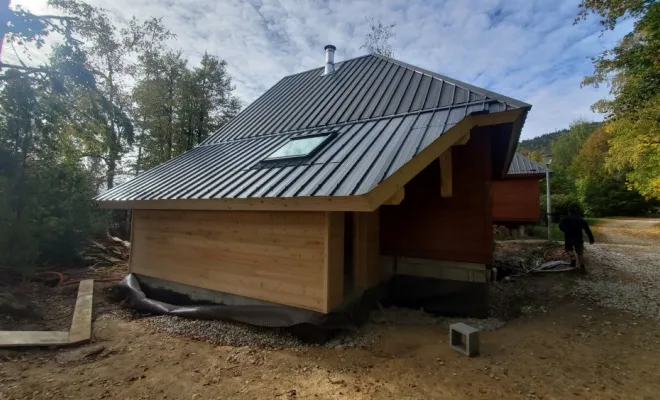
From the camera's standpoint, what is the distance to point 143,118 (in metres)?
15.6

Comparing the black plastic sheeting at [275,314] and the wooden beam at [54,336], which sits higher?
the black plastic sheeting at [275,314]

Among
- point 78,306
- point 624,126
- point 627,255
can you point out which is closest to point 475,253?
point 78,306

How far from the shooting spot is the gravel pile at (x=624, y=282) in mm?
5215

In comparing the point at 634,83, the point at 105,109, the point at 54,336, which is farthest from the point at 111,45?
the point at 634,83

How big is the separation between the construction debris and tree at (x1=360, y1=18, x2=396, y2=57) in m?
16.6

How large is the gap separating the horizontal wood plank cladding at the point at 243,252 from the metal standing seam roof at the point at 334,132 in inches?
20.7

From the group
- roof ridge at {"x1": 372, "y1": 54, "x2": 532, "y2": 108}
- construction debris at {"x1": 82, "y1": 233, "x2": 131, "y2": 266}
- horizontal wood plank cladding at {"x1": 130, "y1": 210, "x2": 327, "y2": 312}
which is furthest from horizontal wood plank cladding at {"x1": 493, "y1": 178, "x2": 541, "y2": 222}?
construction debris at {"x1": 82, "y1": 233, "x2": 131, "y2": 266}

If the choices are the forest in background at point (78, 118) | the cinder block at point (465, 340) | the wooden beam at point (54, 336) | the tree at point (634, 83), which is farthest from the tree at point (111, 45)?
the tree at point (634, 83)

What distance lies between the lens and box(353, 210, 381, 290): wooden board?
5.20 metres

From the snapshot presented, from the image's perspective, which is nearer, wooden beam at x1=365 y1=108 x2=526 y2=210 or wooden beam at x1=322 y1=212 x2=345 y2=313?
wooden beam at x1=365 y1=108 x2=526 y2=210

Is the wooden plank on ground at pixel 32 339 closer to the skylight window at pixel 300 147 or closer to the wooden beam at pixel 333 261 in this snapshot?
the wooden beam at pixel 333 261

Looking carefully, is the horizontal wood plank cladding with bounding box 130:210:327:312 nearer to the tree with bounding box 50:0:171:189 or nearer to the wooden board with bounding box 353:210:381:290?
the wooden board with bounding box 353:210:381:290

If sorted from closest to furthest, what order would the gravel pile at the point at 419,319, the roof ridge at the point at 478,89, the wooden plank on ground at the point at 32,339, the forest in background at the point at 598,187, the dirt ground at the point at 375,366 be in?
the dirt ground at the point at 375,366, the wooden plank on ground at the point at 32,339, the roof ridge at the point at 478,89, the gravel pile at the point at 419,319, the forest in background at the point at 598,187

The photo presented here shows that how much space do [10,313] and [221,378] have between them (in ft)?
14.4
